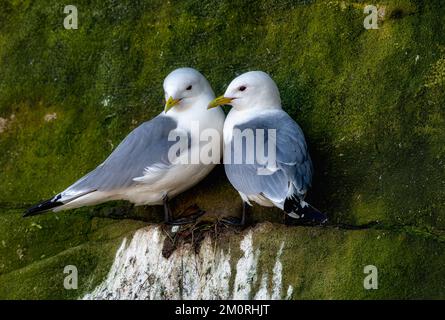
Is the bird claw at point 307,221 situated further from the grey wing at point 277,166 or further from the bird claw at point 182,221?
the bird claw at point 182,221

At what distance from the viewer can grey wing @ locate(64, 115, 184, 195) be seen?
427cm

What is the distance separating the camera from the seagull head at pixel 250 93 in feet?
14.4

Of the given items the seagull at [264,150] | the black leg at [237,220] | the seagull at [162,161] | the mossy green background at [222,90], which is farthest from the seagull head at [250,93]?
the black leg at [237,220]

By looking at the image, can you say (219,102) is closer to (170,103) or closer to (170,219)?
(170,103)

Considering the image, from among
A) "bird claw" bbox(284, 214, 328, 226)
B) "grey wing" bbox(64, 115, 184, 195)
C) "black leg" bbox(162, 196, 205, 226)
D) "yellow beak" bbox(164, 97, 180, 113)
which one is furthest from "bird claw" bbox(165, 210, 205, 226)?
"yellow beak" bbox(164, 97, 180, 113)

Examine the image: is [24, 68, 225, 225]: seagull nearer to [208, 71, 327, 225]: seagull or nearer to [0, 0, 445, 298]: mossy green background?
[208, 71, 327, 225]: seagull

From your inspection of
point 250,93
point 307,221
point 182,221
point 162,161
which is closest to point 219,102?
point 250,93

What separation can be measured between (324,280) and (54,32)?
2.44 meters

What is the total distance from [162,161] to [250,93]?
0.60 metres

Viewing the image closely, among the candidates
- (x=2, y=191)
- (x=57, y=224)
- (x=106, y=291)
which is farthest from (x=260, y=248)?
(x=2, y=191)

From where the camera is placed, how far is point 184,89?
14.4 feet

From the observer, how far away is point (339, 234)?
13.2 feet

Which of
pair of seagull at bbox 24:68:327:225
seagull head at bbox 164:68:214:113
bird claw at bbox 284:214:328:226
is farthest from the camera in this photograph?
seagull head at bbox 164:68:214:113
